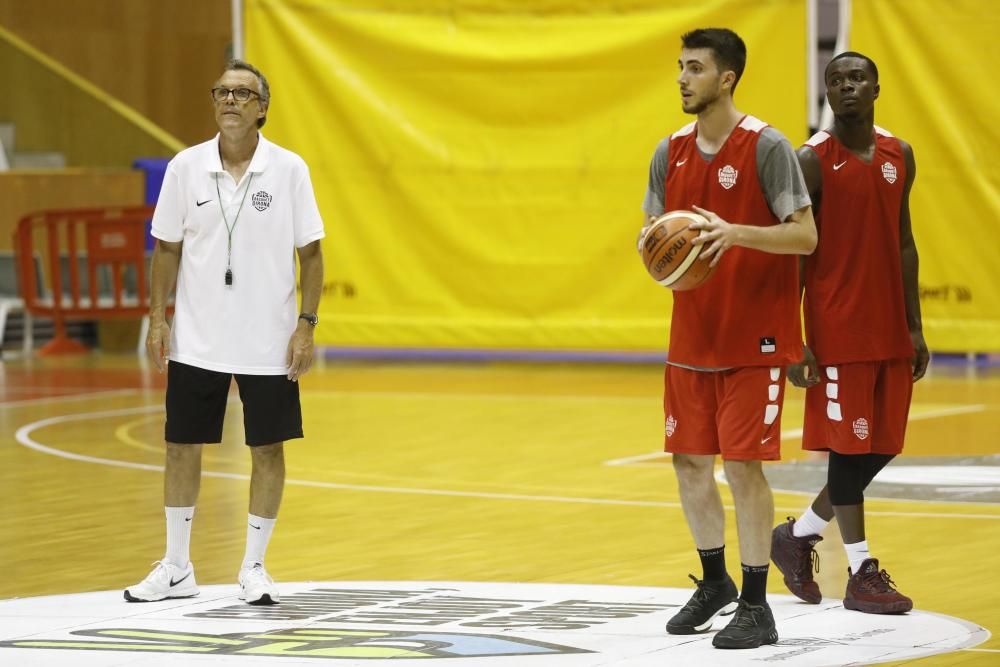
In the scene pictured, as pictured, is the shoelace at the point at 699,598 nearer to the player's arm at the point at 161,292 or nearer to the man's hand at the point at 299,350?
the man's hand at the point at 299,350

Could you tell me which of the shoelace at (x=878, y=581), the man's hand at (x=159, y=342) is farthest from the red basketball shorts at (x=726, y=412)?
the man's hand at (x=159, y=342)

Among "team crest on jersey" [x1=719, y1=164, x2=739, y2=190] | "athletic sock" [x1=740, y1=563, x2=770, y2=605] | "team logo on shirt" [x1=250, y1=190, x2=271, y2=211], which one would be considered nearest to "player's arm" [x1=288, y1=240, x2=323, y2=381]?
"team logo on shirt" [x1=250, y1=190, x2=271, y2=211]

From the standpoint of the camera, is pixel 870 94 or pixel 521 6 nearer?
pixel 870 94

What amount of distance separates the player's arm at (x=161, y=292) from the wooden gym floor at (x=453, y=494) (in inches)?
38.8

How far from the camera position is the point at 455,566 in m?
7.84

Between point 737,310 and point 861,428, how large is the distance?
95cm

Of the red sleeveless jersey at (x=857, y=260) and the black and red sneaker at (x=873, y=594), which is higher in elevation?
the red sleeveless jersey at (x=857, y=260)

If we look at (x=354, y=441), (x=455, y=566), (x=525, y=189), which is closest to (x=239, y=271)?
(x=455, y=566)

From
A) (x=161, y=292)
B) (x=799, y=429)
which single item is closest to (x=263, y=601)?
(x=161, y=292)

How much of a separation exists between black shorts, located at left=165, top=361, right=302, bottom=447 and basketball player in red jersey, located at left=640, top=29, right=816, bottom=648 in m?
1.52

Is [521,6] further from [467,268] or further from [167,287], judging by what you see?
[167,287]

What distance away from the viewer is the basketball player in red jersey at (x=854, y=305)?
6867 mm

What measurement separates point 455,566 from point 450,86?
990 centimetres

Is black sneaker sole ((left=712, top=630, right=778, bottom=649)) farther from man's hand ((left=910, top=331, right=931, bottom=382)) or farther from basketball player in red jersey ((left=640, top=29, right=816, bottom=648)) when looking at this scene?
man's hand ((left=910, top=331, right=931, bottom=382))
